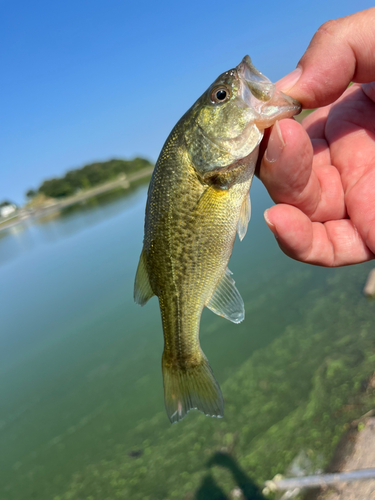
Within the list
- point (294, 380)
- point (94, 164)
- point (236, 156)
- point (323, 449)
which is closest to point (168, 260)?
point (236, 156)

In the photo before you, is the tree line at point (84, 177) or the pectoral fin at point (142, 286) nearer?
the pectoral fin at point (142, 286)

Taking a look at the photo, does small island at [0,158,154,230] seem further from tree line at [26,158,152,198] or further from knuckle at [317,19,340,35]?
knuckle at [317,19,340,35]

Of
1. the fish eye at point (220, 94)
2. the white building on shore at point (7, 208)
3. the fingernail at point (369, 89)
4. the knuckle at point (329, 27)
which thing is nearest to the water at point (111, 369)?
the fingernail at point (369, 89)

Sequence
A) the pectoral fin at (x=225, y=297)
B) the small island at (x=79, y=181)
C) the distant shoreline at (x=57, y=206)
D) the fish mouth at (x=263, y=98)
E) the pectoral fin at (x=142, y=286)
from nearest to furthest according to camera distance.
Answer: the fish mouth at (x=263, y=98)
the pectoral fin at (x=225, y=297)
the pectoral fin at (x=142, y=286)
the distant shoreline at (x=57, y=206)
the small island at (x=79, y=181)

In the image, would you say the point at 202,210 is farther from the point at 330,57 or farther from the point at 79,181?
the point at 79,181

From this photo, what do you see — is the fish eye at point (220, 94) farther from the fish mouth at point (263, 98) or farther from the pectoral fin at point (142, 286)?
the pectoral fin at point (142, 286)

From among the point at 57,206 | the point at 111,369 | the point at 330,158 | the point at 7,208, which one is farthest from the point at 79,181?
the point at 330,158
